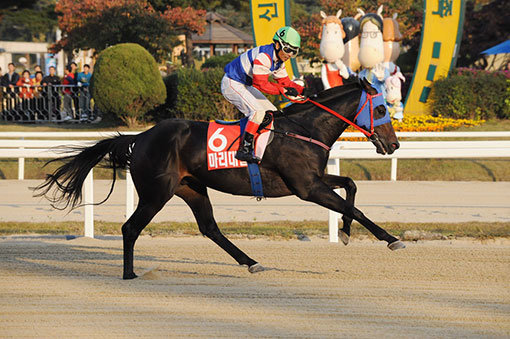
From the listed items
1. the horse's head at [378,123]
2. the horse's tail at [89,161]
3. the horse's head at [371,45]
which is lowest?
the horse's tail at [89,161]

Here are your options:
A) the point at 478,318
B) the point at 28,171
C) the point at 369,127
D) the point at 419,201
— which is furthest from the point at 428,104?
the point at 478,318

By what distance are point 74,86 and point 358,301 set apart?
1330 centimetres

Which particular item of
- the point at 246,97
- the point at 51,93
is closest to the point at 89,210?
the point at 246,97

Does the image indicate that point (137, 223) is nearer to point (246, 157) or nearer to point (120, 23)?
point (246, 157)

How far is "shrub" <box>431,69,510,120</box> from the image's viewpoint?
1496cm

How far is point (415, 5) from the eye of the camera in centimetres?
3431

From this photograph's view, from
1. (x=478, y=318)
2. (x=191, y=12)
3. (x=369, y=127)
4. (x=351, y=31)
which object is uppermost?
(x=191, y=12)

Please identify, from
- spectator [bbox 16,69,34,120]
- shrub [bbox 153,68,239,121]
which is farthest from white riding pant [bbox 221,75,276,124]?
spectator [bbox 16,69,34,120]

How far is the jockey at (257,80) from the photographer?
5137 mm

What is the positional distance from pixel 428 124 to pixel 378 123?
8.61m

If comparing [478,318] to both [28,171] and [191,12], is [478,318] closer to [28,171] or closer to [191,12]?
[28,171]

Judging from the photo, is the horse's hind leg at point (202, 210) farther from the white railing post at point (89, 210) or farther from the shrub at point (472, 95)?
the shrub at point (472, 95)

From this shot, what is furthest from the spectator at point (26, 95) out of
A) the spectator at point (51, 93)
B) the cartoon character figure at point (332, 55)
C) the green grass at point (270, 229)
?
the green grass at point (270, 229)

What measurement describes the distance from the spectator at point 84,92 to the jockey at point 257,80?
11948 mm
